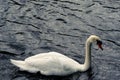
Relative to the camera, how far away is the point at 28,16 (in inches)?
709

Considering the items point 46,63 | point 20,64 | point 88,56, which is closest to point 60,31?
point 88,56

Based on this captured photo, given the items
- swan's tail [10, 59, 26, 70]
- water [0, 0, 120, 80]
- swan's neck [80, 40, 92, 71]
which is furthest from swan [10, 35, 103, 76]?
swan's neck [80, 40, 92, 71]

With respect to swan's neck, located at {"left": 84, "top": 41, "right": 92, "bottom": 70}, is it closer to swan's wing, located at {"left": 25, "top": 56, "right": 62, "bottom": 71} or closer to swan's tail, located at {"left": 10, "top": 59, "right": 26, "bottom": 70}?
swan's wing, located at {"left": 25, "top": 56, "right": 62, "bottom": 71}

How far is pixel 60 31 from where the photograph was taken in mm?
16922

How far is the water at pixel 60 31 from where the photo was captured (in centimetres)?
1433

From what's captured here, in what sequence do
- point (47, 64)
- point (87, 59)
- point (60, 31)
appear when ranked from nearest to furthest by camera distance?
point (47, 64) → point (87, 59) → point (60, 31)

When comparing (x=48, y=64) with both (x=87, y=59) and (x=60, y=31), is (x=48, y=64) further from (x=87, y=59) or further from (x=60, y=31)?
(x=60, y=31)

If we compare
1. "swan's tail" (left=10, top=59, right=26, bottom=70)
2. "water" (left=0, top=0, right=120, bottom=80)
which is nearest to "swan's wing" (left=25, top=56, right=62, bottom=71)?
"swan's tail" (left=10, top=59, right=26, bottom=70)

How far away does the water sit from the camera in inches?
564

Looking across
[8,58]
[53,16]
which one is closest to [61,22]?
[53,16]

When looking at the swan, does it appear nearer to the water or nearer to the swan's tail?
the swan's tail

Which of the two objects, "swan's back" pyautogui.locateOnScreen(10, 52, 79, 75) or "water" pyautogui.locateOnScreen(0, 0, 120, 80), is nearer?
"swan's back" pyautogui.locateOnScreen(10, 52, 79, 75)

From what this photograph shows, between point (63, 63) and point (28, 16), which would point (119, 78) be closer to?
point (63, 63)

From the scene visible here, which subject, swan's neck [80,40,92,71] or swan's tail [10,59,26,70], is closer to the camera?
swan's tail [10,59,26,70]
